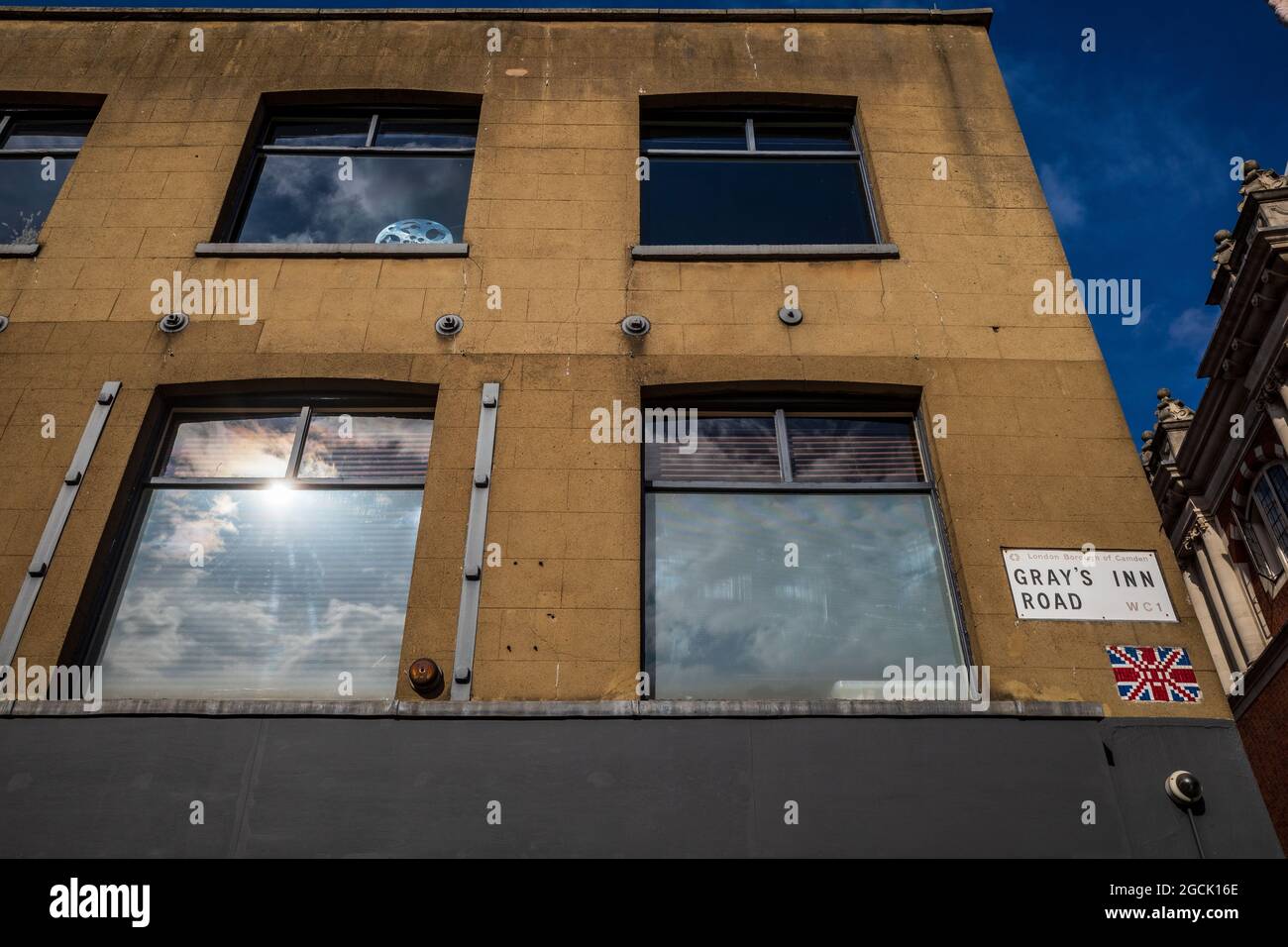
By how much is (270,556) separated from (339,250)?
9.37ft

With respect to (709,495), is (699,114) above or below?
above

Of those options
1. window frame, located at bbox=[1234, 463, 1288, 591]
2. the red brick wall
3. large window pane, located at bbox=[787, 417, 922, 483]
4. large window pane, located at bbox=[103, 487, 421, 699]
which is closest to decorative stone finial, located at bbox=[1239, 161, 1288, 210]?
window frame, located at bbox=[1234, 463, 1288, 591]

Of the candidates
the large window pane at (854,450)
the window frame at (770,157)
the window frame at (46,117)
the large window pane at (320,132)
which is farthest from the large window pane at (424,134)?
the large window pane at (854,450)

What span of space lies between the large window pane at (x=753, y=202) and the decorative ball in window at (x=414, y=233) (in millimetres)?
1854

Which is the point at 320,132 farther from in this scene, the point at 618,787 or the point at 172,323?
the point at 618,787

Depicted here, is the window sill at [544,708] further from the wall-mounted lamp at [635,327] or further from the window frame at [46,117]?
the window frame at [46,117]

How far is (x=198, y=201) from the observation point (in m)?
8.12

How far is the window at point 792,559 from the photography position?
19.7 feet

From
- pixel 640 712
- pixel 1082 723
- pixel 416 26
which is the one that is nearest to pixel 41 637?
pixel 640 712

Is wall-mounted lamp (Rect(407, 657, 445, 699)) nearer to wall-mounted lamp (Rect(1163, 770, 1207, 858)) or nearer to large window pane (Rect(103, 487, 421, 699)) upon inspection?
large window pane (Rect(103, 487, 421, 699))

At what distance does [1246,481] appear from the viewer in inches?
850

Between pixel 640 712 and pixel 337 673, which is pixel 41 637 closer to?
pixel 337 673
